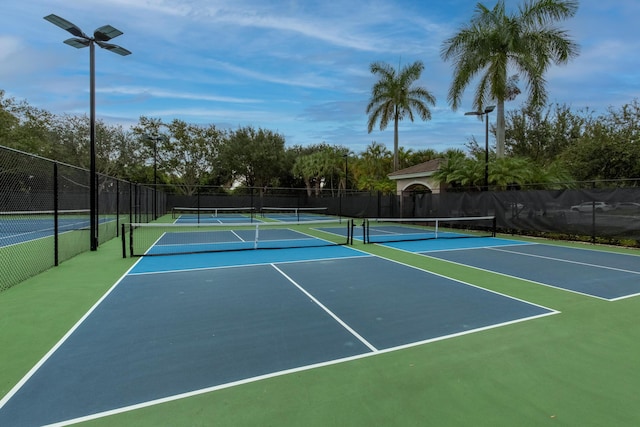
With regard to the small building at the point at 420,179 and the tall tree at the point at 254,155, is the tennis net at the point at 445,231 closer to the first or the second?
the small building at the point at 420,179

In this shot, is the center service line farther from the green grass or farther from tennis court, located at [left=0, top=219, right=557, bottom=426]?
the green grass

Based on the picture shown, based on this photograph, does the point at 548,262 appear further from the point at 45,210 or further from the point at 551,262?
the point at 45,210

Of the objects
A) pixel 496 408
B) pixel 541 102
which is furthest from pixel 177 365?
pixel 541 102

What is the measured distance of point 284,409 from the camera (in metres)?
2.67

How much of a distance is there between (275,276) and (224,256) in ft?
9.67

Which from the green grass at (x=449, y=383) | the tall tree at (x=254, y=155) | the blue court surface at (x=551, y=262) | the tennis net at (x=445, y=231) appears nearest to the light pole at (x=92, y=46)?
the green grass at (x=449, y=383)

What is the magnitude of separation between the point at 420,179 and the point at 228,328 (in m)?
20.1

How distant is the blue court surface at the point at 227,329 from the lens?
2.95 meters

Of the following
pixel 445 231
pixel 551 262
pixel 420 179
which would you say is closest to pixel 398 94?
pixel 420 179

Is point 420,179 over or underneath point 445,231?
over

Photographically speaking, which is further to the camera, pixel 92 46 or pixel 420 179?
pixel 420 179

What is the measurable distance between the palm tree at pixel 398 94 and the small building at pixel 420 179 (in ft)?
22.1

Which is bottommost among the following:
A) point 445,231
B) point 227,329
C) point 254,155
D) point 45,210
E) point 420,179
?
point 227,329

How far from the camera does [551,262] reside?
8.78 meters
